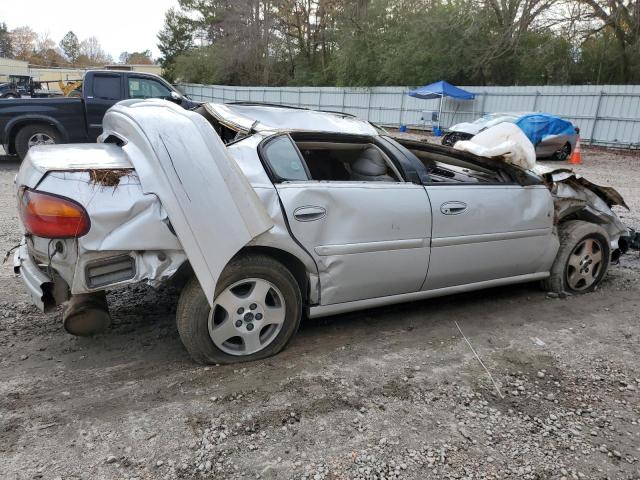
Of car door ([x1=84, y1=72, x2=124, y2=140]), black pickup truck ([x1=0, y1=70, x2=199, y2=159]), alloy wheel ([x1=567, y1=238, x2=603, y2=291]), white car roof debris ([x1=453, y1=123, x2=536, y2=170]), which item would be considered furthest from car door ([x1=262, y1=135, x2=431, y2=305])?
car door ([x1=84, y1=72, x2=124, y2=140])

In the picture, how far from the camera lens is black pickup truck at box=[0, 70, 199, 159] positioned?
966cm

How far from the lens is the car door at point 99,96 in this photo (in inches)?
399

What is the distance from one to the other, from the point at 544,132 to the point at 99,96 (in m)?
11.8

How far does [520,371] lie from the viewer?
3246 millimetres

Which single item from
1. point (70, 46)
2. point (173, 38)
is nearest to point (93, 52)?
point (70, 46)

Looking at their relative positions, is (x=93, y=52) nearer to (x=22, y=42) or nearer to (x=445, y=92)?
(x=22, y=42)

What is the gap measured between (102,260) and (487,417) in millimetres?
2261

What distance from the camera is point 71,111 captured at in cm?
1002

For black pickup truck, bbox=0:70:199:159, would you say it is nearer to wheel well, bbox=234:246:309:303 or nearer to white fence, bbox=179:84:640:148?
wheel well, bbox=234:246:309:303

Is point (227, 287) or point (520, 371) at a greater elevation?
point (227, 287)

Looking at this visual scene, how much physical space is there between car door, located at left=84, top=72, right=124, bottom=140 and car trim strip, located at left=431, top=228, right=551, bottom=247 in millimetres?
8604

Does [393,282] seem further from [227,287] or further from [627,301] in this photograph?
[627,301]

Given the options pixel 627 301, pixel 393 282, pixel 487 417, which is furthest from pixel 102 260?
pixel 627 301

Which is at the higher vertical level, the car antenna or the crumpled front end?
the car antenna
